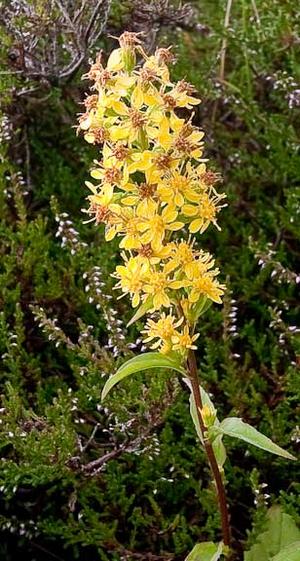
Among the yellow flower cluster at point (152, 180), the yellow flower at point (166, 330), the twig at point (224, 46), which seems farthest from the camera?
the twig at point (224, 46)

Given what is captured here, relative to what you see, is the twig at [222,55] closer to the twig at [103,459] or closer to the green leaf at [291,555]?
the twig at [103,459]

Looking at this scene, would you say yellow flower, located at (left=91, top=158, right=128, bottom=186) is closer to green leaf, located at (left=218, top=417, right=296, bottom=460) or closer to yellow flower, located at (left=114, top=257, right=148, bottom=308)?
yellow flower, located at (left=114, top=257, right=148, bottom=308)

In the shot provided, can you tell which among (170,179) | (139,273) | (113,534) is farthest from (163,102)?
(113,534)

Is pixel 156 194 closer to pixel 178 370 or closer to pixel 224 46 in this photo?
pixel 178 370

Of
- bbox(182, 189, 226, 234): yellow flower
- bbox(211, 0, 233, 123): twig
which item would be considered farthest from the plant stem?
bbox(211, 0, 233, 123): twig

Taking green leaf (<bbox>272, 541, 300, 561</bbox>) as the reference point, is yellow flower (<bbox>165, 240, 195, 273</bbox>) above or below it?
above

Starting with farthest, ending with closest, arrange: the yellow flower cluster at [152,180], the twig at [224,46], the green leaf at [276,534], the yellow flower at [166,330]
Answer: the twig at [224,46], the green leaf at [276,534], the yellow flower at [166,330], the yellow flower cluster at [152,180]

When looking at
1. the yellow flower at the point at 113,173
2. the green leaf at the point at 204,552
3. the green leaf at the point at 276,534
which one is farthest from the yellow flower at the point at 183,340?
the green leaf at the point at 276,534

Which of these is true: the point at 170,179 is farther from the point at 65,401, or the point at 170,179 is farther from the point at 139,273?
the point at 65,401
